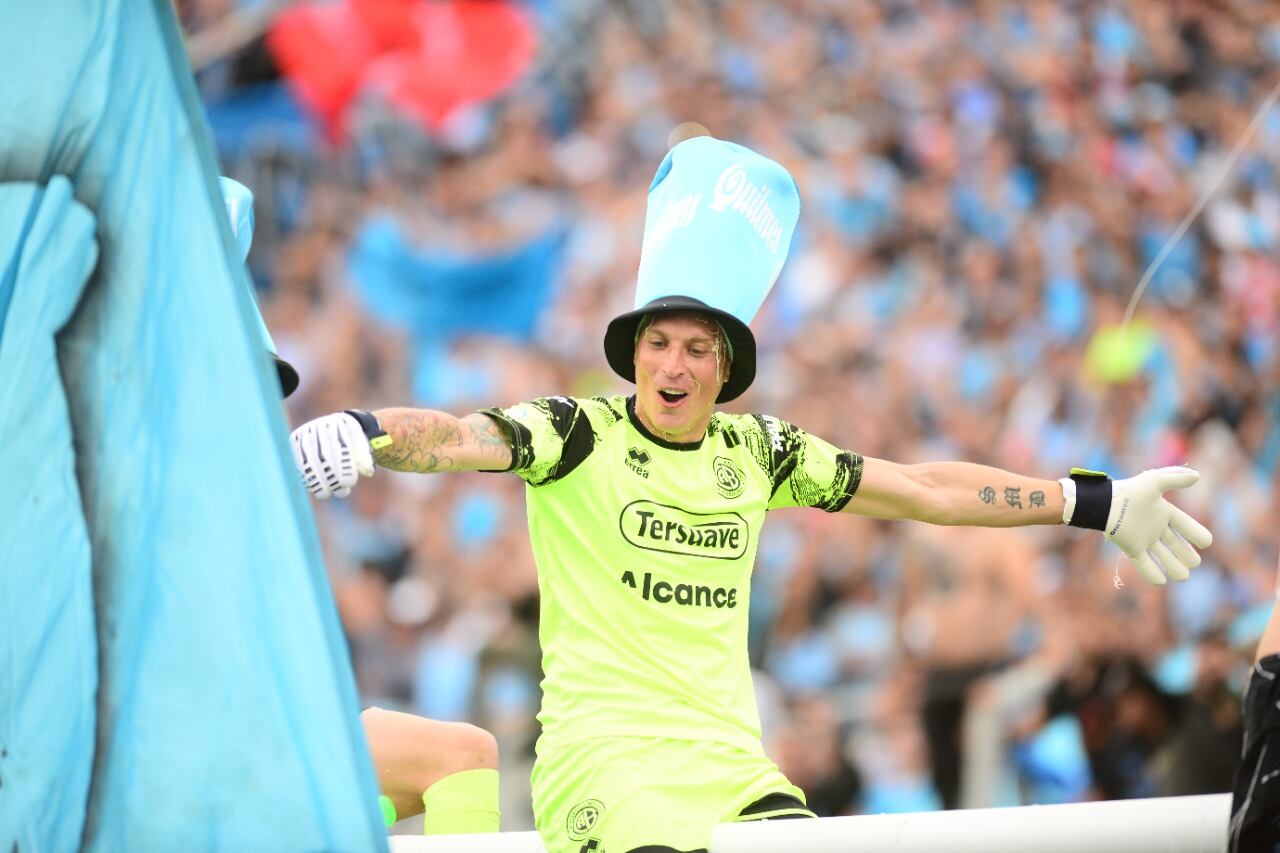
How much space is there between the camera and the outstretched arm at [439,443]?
3.98 meters

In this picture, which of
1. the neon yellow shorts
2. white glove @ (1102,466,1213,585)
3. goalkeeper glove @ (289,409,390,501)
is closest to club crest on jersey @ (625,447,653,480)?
the neon yellow shorts

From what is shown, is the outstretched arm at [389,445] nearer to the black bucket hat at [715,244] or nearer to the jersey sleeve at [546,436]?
the jersey sleeve at [546,436]

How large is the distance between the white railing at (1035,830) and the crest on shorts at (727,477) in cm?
104

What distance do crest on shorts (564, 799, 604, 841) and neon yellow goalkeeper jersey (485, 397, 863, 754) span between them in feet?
0.68

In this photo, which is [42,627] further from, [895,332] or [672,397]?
[895,332]

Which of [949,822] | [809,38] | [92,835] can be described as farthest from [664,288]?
[809,38]

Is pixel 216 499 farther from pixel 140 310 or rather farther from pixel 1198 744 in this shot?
pixel 1198 744

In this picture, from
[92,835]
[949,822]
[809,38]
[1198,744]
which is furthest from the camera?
[809,38]

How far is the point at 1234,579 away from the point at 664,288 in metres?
4.49

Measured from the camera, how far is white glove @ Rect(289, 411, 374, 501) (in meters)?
3.69

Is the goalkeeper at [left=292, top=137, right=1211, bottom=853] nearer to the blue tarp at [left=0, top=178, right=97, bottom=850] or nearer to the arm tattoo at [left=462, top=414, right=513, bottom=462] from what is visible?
the arm tattoo at [left=462, top=414, right=513, bottom=462]

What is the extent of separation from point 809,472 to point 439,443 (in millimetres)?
1248

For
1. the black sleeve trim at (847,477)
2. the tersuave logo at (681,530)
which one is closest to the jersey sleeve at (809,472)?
the black sleeve trim at (847,477)

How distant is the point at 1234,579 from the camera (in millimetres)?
8016
